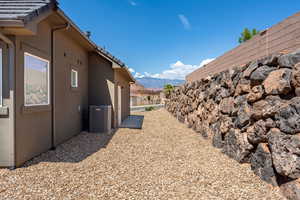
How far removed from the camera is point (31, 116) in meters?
3.87

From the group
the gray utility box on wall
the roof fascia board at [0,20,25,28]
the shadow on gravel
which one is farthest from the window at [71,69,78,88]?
the roof fascia board at [0,20,25,28]

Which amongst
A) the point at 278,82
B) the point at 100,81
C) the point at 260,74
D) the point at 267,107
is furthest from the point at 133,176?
the point at 100,81

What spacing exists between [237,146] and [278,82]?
182cm

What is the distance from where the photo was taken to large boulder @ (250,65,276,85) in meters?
3.15

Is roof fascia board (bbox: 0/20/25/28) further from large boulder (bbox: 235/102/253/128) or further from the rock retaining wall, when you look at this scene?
large boulder (bbox: 235/102/253/128)

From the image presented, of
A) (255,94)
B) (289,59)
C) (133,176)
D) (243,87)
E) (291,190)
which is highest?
(289,59)

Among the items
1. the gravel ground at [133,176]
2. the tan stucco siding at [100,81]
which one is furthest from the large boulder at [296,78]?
the tan stucco siding at [100,81]

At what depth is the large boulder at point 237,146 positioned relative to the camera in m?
3.57

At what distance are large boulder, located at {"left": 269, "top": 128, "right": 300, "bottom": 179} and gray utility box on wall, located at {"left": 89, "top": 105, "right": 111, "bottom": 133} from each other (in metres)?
5.75

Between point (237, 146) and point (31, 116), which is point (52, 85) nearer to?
point (31, 116)

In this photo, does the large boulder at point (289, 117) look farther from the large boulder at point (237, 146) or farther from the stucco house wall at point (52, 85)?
the stucco house wall at point (52, 85)

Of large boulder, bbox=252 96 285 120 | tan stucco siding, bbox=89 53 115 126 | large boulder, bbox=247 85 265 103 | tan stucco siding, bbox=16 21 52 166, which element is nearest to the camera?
large boulder, bbox=252 96 285 120

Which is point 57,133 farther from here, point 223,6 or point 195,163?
point 223,6

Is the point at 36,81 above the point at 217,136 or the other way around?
above
